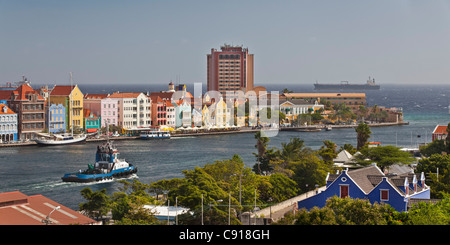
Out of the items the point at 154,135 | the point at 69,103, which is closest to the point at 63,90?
the point at 69,103

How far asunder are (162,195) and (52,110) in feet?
39.2

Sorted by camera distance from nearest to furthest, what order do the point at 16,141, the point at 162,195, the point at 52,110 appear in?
1. the point at 162,195
2. the point at 16,141
3. the point at 52,110

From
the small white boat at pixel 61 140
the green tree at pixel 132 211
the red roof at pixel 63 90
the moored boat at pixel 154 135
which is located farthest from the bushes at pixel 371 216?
the red roof at pixel 63 90

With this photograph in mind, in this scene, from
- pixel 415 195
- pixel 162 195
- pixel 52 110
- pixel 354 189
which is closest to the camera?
pixel 354 189

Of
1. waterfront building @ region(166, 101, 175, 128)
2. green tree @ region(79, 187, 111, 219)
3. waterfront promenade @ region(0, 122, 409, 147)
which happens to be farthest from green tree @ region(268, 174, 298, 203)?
waterfront building @ region(166, 101, 175, 128)

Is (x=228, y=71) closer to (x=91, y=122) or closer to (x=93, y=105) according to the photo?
(x=93, y=105)

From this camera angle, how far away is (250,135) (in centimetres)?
2117

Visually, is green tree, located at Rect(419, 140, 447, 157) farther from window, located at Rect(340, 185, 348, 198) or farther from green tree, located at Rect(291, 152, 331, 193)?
window, located at Rect(340, 185, 348, 198)

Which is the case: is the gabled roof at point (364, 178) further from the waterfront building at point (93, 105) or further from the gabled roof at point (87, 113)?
the waterfront building at point (93, 105)

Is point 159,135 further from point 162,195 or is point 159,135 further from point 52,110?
point 162,195

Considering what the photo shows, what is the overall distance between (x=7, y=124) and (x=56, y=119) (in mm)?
1691

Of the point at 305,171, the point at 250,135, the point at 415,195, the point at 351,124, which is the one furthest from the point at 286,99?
the point at 415,195

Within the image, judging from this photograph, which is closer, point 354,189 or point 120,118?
point 354,189
